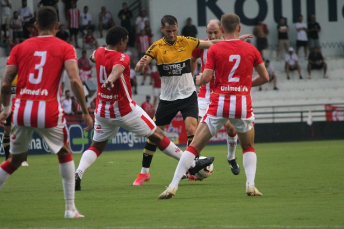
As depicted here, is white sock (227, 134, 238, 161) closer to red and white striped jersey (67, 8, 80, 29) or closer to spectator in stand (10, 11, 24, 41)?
spectator in stand (10, 11, 24, 41)

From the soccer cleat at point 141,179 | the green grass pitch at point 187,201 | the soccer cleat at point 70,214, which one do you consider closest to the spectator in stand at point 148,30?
the green grass pitch at point 187,201

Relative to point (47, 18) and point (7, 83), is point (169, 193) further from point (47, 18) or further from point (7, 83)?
point (47, 18)

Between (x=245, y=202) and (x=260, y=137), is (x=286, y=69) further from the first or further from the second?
(x=245, y=202)

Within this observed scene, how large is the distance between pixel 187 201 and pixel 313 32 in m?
24.6

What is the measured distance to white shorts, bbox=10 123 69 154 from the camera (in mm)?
6906

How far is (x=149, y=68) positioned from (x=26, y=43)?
2174 centimetres

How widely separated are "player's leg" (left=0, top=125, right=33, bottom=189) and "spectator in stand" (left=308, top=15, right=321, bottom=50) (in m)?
25.9

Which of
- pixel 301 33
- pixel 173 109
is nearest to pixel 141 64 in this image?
pixel 173 109

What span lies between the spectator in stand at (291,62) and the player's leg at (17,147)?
2466 centimetres

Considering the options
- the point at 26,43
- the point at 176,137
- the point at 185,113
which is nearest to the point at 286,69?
the point at 176,137

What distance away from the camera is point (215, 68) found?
8.52 metres

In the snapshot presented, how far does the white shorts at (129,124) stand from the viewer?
9.75 m

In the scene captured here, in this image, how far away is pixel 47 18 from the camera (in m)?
6.97

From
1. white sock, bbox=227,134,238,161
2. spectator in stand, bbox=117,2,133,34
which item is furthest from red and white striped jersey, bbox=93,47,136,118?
spectator in stand, bbox=117,2,133,34
